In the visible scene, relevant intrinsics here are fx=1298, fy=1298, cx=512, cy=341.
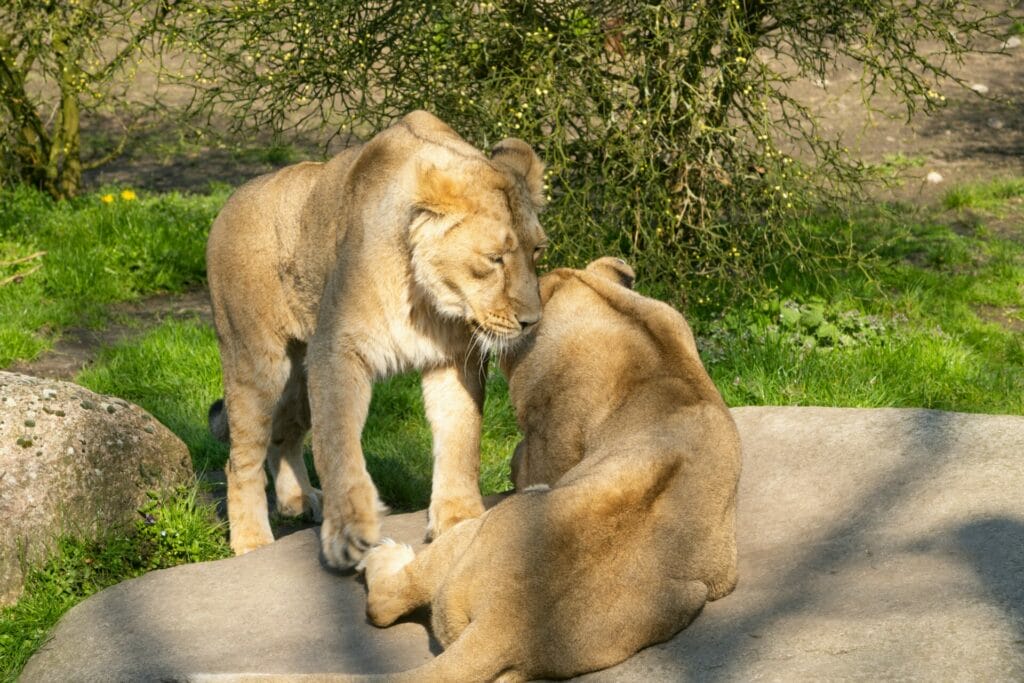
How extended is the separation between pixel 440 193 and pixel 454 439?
1.01 meters

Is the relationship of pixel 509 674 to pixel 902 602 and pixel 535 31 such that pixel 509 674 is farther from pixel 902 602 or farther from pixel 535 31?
pixel 535 31

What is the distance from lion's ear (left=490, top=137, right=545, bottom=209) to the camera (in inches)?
207

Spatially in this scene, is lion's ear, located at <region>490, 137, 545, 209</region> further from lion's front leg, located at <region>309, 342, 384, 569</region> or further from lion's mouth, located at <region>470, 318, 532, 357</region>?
lion's front leg, located at <region>309, 342, 384, 569</region>

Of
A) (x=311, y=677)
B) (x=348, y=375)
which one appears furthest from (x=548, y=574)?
(x=348, y=375)

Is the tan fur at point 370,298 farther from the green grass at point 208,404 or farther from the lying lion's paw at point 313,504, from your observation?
the green grass at point 208,404

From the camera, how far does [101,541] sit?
5398 millimetres

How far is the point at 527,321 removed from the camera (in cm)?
484

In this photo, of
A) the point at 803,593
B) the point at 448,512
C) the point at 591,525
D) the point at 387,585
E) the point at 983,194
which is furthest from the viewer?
the point at 983,194

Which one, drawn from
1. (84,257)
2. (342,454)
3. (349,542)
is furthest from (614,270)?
(84,257)

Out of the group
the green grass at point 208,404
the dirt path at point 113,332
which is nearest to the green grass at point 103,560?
the green grass at point 208,404

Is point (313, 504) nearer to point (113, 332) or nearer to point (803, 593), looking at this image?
point (803, 593)

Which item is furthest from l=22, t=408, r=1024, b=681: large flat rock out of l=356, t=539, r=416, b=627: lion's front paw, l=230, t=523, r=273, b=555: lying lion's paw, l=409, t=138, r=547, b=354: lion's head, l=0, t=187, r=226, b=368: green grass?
l=0, t=187, r=226, b=368: green grass

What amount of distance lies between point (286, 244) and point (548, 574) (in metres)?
2.52

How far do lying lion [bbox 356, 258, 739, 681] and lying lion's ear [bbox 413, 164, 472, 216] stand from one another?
58 centimetres
